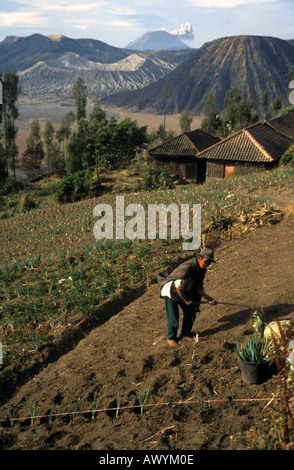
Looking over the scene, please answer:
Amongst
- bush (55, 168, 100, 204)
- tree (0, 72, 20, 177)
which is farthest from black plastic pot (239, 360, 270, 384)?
tree (0, 72, 20, 177)

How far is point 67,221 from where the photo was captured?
17.2m

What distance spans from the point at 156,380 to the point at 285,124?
34.8m

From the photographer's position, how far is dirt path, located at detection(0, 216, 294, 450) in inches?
161

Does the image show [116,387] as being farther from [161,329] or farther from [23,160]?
[23,160]

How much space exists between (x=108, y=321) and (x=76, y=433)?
3.27m

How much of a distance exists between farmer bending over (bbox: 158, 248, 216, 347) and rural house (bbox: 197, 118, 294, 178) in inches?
787

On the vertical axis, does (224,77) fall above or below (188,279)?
above

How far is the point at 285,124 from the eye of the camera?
35500 mm

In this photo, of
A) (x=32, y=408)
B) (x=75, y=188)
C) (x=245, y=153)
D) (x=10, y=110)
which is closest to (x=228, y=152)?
(x=245, y=153)

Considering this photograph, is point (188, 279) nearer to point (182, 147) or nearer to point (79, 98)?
point (182, 147)

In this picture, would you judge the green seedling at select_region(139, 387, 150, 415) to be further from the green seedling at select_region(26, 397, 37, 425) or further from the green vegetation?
the green vegetation

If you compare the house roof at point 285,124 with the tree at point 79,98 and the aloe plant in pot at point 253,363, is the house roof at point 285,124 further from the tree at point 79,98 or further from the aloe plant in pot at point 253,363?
the tree at point 79,98

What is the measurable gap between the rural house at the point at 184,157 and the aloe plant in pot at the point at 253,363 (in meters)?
26.0

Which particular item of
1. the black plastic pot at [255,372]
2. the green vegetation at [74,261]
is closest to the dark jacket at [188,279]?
the black plastic pot at [255,372]
